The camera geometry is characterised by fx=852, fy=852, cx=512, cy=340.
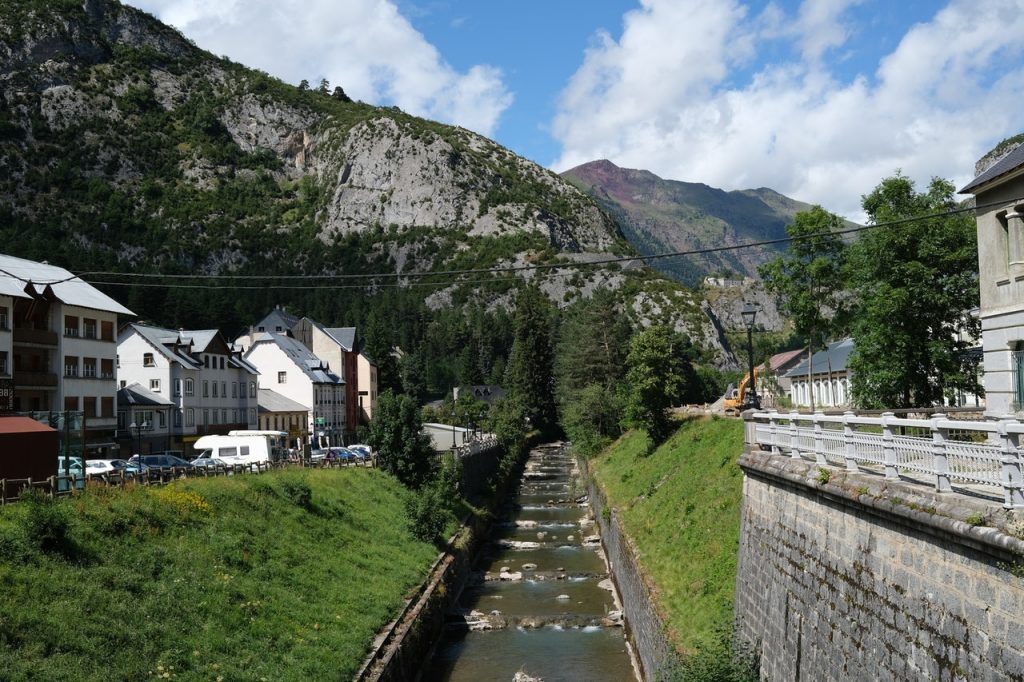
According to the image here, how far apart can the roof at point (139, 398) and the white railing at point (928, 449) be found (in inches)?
1898

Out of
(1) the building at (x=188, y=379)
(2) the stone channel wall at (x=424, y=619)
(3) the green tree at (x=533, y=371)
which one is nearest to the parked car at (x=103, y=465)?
(2) the stone channel wall at (x=424, y=619)

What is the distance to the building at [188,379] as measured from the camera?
61.2m

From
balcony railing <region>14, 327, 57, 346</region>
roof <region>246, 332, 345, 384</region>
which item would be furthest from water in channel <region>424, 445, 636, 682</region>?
roof <region>246, 332, 345, 384</region>

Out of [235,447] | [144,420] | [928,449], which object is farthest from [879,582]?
[144,420]

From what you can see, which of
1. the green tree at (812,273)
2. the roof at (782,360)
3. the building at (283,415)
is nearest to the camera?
the green tree at (812,273)

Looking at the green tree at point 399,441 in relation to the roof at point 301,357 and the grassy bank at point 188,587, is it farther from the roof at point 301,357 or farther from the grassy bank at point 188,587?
the roof at point 301,357

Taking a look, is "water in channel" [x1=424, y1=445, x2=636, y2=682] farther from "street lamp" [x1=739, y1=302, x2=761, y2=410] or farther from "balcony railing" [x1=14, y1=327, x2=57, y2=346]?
"balcony railing" [x1=14, y1=327, x2=57, y2=346]

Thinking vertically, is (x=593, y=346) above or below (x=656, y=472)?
above

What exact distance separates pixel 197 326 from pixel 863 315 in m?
108

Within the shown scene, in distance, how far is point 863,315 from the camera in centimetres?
3503

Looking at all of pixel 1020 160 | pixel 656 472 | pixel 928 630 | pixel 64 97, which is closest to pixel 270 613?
pixel 928 630

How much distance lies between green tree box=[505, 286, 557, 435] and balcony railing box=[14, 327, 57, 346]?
70496 millimetres

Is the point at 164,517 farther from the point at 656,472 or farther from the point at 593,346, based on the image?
the point at 593,346

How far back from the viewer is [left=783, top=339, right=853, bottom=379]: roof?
68.6 m
